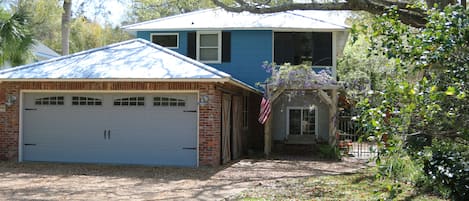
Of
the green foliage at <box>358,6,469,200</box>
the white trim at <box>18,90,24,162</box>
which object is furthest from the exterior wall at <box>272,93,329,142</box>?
the green foliage at <box>358,6,469,200</box>

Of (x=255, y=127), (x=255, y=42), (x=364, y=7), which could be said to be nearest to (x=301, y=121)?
(x=255, y=127)

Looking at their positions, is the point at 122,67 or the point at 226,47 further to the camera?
the point at 226,47

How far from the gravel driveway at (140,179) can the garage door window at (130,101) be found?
1.75 metres

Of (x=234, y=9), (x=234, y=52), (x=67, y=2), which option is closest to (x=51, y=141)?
(x=234, y=9)

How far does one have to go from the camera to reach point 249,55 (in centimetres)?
2058

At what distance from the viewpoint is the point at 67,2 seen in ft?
87.5

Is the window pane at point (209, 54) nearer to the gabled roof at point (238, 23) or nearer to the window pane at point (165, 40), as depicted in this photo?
the gabled roof at point (238, 23)

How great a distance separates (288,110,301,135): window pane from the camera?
70.9 ft

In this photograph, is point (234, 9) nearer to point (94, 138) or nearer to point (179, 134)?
point (179, 134)

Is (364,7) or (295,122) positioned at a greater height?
(364,7)

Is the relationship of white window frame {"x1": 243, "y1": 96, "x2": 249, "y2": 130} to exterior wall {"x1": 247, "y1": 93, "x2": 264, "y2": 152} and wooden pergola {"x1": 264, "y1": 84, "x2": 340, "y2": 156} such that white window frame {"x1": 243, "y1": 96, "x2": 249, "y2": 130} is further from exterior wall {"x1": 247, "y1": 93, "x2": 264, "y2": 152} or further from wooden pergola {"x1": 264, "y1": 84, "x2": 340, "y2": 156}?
wooden pergola {"x1": 264, "y1": 84, "x2": 340, "y2": 156}

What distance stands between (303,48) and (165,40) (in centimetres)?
535

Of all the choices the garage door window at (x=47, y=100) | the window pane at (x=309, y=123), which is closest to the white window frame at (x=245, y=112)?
the window pane at (x=309, y=123)

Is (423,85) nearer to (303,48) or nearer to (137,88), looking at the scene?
(137,88)
